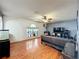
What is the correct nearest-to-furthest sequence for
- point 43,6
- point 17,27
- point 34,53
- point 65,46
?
point 65,46 < point 43,6 < point 34,53 < point 17,27

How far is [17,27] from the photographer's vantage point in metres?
9.24

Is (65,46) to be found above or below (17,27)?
below

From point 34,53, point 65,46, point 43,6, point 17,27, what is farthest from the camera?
point 17,27

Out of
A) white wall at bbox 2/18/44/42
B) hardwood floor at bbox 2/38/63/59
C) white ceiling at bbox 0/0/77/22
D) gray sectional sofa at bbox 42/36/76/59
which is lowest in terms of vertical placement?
hardwood floor at bbox 2/38/63/59

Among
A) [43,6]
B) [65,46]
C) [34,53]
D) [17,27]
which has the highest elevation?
[43,6]

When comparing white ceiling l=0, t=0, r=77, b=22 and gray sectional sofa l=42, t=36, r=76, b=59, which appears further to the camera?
white ceiling l=0, t=0, r=77, b=22

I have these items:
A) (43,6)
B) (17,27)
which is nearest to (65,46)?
(43,6)

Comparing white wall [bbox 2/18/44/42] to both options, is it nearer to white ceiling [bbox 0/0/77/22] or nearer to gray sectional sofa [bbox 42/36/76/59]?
white ceiling [bbox 0/0/77/22]

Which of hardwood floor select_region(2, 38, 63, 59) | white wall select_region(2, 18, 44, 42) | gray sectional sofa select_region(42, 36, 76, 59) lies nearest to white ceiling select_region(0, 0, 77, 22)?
gray sectional sofa select_region(42, 36, 76, 59)

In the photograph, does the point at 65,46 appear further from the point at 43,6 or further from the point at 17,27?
the point at 17,27

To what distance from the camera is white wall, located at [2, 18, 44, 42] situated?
838cm

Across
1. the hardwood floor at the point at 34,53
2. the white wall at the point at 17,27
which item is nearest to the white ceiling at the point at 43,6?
the hardwood floor at the point at 34,53

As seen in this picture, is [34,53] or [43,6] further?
[34,53]

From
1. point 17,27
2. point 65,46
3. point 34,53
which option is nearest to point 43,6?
point 65,46
